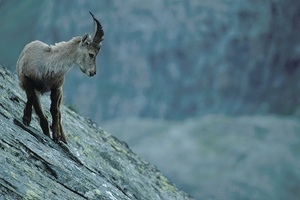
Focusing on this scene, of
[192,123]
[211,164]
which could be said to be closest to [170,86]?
[192,123]

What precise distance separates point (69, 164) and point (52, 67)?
208 cm

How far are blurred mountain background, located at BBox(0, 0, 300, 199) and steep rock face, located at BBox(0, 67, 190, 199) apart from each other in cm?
15233

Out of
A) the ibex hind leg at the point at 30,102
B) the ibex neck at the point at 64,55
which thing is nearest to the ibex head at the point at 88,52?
the ibex neck at the point at 64,55

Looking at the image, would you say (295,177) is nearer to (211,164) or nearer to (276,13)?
(211,164)

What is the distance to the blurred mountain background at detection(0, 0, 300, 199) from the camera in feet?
596

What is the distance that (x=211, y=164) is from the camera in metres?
172

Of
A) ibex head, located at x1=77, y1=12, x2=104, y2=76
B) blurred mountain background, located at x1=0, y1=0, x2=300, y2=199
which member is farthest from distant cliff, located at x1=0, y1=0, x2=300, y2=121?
ibex head, located at x1=77, y1=12, x2=104, y2=76

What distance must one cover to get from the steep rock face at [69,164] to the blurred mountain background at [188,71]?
500 feet

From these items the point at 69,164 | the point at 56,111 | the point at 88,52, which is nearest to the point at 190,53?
the point at 88,52

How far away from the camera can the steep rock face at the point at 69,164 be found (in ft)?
52.3

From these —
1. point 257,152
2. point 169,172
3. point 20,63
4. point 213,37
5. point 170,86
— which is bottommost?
point 20,63

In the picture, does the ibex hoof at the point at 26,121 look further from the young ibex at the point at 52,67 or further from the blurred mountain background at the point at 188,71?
the blurred mountain background at the point at 188,71

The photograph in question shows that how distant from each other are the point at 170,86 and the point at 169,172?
95.1 ft

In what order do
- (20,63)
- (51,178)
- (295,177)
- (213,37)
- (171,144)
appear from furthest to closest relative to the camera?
(213,37) → (171,144) → (295,177) → (20,63) → (51,178)
